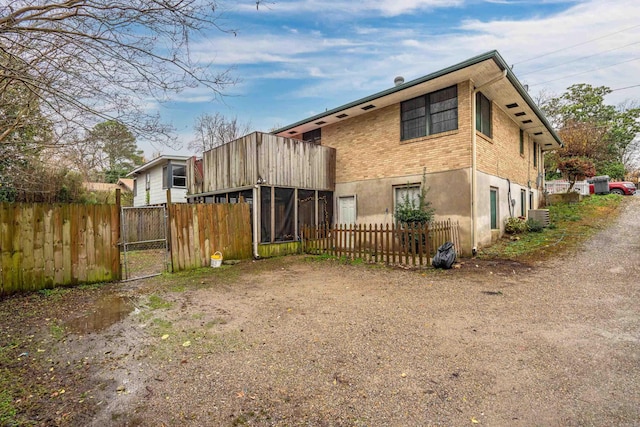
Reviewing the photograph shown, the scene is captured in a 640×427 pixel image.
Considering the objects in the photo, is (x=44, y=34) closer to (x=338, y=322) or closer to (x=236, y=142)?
(x=338, y=322)

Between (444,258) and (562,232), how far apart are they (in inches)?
303

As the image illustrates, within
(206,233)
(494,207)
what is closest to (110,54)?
(206,233)

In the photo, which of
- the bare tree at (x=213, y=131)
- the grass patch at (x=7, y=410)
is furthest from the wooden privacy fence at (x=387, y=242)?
the bare tree at (x=213, y=131)

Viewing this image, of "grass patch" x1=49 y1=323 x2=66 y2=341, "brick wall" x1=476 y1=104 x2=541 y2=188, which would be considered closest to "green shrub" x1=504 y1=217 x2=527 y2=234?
"brick wall" x1=476 y1=104 x2=541 y2=188

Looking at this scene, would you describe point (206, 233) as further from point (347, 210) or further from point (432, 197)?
point (432, 197)

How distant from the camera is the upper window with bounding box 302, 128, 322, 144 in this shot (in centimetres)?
1412

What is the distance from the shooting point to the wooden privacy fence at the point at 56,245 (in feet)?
18.5

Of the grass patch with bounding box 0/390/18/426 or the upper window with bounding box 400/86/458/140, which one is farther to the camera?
the upper window with bounding box 400/86/458/140

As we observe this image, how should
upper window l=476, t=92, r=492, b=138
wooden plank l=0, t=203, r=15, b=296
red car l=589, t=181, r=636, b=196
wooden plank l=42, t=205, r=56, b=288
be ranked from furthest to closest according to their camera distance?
red car l=589, t=181, r=636, b=196 → upper window l=476, t=92, r=492, b=138 → wooden plank l=42, t=205, r=56, b=288 → wooden plank l=0, t=203, r=15, b=296

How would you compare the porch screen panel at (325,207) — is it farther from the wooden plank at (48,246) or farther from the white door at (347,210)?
the wooden plank at (48,246)

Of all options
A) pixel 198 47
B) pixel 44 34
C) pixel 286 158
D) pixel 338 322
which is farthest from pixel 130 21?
pixel 286 158

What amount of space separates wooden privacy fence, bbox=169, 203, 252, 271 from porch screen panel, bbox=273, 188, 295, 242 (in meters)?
1.17

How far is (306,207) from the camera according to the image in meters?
11.9

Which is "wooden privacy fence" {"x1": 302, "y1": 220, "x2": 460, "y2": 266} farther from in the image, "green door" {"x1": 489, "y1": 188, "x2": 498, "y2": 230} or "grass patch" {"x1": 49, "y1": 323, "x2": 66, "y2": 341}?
"grass patch" {"x1": 49, "y1": 323, "x2": 66, "y2": 341}
